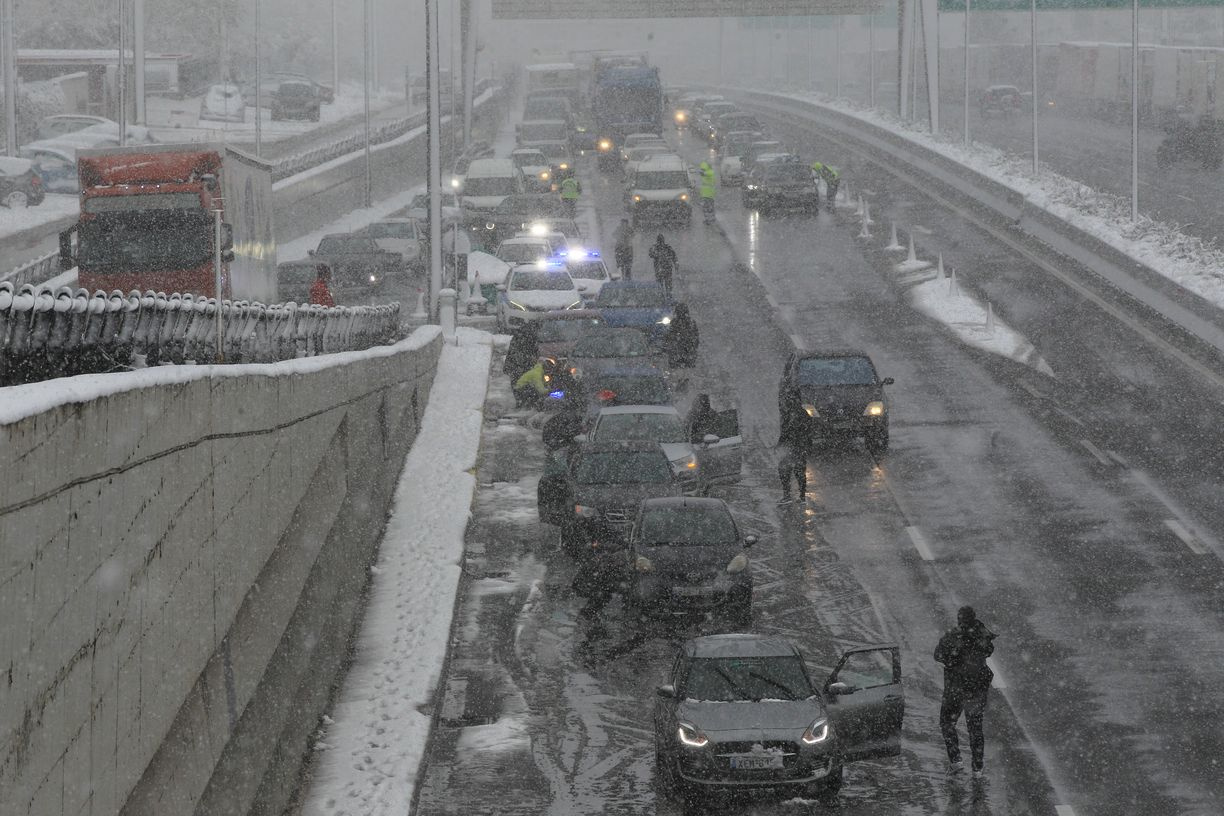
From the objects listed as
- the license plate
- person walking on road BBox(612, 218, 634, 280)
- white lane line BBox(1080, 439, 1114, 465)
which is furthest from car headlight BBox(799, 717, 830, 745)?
person walking on road BBox(612, 218, 634, 280)

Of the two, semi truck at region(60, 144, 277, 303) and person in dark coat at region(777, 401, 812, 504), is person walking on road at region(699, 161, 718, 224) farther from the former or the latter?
Result: person in dark coat at region(777, 401, 812, 504)

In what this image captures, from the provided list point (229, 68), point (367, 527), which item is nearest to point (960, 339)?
point (367, 527)

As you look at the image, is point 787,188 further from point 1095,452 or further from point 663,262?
point 1095,452

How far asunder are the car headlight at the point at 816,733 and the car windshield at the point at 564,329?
21027mm

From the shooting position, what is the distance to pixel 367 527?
21.2 metres

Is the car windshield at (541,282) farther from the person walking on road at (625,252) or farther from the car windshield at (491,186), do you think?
the car windshield at (491,186)

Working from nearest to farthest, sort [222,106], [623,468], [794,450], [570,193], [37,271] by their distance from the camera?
[623,468]
[794,450]
[37,271]
[570,193]
[222,106]

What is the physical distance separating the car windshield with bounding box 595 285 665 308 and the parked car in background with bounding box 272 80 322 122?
63.2m

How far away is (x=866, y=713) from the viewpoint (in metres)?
15.4

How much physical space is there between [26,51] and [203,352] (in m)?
82.5

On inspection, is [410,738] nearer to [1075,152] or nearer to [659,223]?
[659,223]

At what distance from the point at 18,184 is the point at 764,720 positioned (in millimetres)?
45242

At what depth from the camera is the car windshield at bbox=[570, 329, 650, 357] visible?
3291 centimetres

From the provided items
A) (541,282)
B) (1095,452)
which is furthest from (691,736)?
(541,282)
